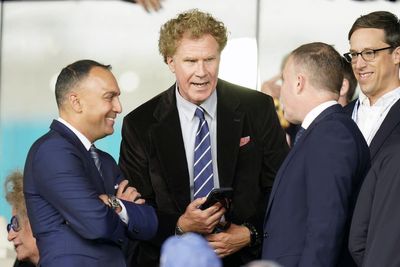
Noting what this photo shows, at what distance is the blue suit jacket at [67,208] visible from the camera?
5.15 metres

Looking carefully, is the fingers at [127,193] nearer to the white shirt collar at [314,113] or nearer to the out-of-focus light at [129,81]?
the white shirt collar at [314,113]

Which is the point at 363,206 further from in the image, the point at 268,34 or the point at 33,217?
the point at 268,34

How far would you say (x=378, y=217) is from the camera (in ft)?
16.3

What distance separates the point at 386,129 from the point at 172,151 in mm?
965

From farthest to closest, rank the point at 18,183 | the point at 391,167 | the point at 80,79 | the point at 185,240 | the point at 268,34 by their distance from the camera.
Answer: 1. the point at 268,34
2. the point at 18,183
3. the point at 80,79
4. the point at 391,167
5. the point at 185,240

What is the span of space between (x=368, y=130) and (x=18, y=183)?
1.68 meters

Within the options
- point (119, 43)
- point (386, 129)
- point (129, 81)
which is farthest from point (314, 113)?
point (119, 43)

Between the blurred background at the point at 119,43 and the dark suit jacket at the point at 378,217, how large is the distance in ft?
6.65

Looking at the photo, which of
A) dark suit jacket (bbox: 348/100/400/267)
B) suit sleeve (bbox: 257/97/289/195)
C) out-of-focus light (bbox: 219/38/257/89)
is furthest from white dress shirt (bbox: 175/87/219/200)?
dark suit jacket (bbox: 348/100/400/267)

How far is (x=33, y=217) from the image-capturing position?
527 cm

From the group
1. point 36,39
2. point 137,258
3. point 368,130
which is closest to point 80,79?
point 137,258

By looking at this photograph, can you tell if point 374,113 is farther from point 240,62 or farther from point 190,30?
point 240,62

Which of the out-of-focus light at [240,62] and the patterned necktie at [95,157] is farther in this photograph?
the out-of-focus light at [240,62]

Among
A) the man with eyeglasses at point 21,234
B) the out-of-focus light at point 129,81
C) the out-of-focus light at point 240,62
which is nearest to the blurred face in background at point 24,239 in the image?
the man with eyeglasses at point 21,234
